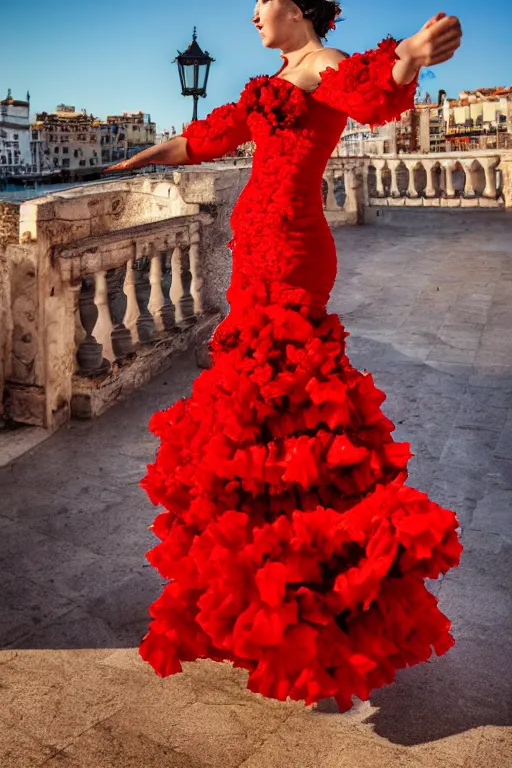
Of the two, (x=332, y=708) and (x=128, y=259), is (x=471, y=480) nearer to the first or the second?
(x=332, y=708)

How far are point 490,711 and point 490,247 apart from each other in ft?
26.5

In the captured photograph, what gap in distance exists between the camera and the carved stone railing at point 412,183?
12.2 metres

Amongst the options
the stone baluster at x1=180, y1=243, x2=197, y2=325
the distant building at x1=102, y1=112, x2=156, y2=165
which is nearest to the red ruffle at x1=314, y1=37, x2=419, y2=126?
the stone baluster at x1=180, y1=243, x2=197, y2=325

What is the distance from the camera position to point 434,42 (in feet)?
6.69

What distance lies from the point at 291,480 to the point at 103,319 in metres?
2.99

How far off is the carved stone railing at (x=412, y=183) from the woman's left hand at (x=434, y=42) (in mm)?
10099

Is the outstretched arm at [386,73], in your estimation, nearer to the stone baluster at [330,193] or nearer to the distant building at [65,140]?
the stone baluster at [330,193]

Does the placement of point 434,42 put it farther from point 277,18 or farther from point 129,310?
point 129,310

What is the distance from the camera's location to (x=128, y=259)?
508 centimetres

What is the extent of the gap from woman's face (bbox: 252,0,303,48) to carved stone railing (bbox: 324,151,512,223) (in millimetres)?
9715

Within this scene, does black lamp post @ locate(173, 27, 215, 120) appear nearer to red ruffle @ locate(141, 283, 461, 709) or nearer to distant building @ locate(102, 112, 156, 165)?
red ruffle @ locate(141, 283, 461, 709)

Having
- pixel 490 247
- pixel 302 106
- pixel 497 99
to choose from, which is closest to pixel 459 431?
pixel 302 106

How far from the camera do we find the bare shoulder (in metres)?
2.36

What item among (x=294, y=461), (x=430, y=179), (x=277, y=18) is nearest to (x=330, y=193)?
(x=430, y=179)
